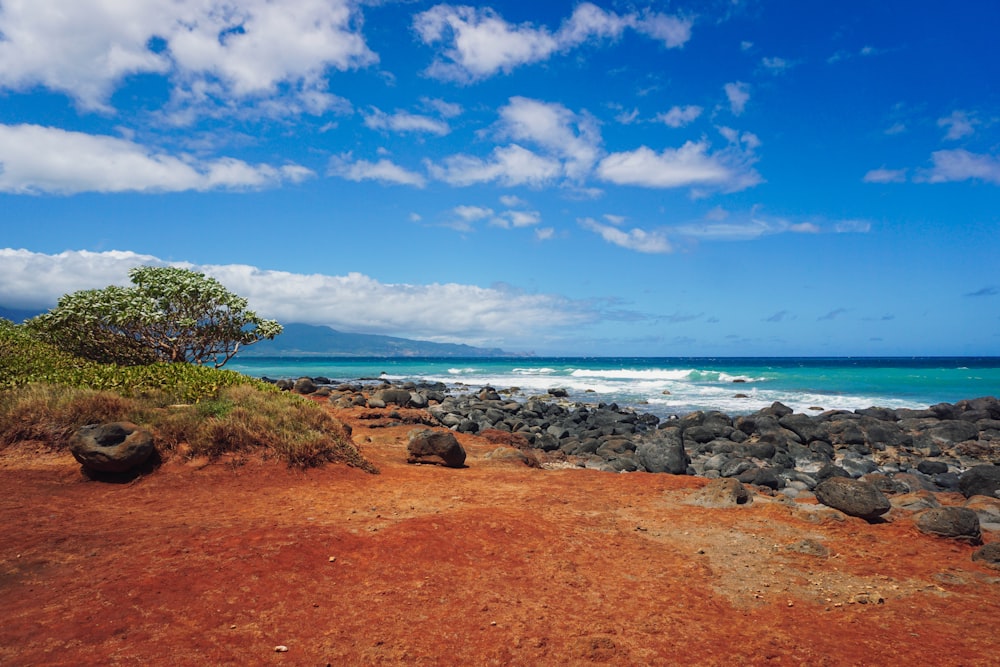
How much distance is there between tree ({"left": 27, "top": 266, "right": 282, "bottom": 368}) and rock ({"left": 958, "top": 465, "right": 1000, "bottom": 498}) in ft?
71.2

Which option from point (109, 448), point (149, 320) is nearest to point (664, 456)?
point (109, 448)

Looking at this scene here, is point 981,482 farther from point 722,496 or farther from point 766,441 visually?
point 766,441

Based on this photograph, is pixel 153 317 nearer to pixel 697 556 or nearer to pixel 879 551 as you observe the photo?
pixel 697 556

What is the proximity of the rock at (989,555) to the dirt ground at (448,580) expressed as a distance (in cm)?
16

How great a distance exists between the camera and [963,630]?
5.54 m

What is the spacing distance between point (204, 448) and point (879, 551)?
11.0 meters

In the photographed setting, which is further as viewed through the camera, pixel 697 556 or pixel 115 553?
pixel 697 556

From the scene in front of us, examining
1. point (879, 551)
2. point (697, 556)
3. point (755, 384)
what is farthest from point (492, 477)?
point (755, 384)

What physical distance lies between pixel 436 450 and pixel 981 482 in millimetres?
12440

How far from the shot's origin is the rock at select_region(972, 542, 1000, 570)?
7.40 meters

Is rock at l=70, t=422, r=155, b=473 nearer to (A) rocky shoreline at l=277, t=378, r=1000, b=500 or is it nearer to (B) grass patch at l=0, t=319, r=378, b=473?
(B) grass patch at l=0, t=319, r=378, b=473

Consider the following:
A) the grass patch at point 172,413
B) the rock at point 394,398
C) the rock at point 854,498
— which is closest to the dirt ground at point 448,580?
the rock at point 854,498

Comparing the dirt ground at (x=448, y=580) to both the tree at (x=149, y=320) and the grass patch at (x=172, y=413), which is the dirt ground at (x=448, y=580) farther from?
the tree at (x=149, y=320)

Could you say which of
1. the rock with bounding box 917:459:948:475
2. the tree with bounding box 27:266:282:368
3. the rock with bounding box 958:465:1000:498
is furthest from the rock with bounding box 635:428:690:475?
the tree with bounding box 27:266:282:368
